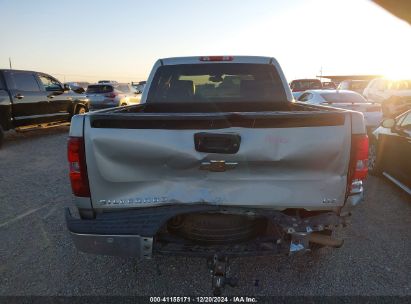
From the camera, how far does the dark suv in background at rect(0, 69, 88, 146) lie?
9.48 metres

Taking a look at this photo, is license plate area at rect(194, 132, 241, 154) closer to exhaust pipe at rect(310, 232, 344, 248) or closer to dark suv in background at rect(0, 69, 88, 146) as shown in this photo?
exhaust pipe at rect(310, 232, 344, 248)

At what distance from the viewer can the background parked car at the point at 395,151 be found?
485cm

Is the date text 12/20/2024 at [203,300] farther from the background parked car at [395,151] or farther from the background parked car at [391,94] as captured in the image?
the background parked car at [391,94]

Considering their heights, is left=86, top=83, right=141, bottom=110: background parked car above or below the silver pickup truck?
below

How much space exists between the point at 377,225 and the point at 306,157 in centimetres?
245

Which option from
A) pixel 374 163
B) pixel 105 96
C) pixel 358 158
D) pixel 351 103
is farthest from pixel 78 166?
pixel 105 96

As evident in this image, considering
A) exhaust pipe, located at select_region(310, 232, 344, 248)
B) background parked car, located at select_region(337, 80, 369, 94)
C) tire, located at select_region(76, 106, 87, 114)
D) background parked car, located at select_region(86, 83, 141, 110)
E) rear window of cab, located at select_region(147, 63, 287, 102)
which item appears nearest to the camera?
exhaust pipe, located at select_region(310, 232, 344, 248)

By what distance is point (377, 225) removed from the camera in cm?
410

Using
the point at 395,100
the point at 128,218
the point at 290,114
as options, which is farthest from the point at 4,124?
the point at 395,100

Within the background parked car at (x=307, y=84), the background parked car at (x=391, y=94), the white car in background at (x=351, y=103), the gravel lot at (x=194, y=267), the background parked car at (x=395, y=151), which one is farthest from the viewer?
the background parked car at (x=307, y=84)

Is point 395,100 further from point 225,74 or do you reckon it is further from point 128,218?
point 128,218

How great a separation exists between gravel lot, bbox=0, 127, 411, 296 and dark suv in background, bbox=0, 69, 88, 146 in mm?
6099

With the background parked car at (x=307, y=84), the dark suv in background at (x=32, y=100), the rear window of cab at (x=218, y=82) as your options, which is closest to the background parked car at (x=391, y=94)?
the background parked car at (x=307, y=84)

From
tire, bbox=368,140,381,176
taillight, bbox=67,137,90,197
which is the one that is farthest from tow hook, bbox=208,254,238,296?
tire, bbox=368,140,381,176
